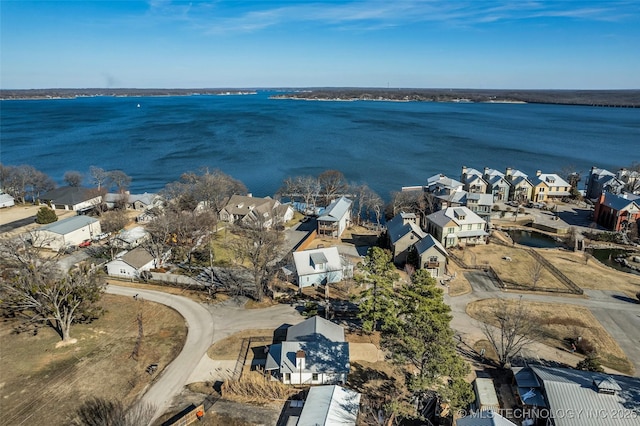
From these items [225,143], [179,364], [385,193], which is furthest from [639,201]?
[225,143]

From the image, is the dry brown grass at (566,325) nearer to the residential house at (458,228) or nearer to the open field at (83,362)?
the residential house at (458,228)

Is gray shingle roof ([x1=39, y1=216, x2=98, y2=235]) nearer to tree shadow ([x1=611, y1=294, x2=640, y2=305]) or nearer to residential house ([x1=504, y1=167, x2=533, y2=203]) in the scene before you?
tree shadow ([x1=611, y1=294, x2=640, y2=305])

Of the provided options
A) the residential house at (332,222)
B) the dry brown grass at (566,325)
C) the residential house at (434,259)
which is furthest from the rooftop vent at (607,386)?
the residential house at (332,222)

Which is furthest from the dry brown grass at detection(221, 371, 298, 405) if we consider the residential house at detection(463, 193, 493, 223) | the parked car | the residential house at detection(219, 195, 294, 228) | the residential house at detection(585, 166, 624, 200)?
the residential house at detection(585, 166, 624, 200)

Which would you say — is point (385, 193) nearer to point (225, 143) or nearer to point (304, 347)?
point (304, 347)

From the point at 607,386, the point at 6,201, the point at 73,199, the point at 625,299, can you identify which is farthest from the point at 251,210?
the point at 607,386
